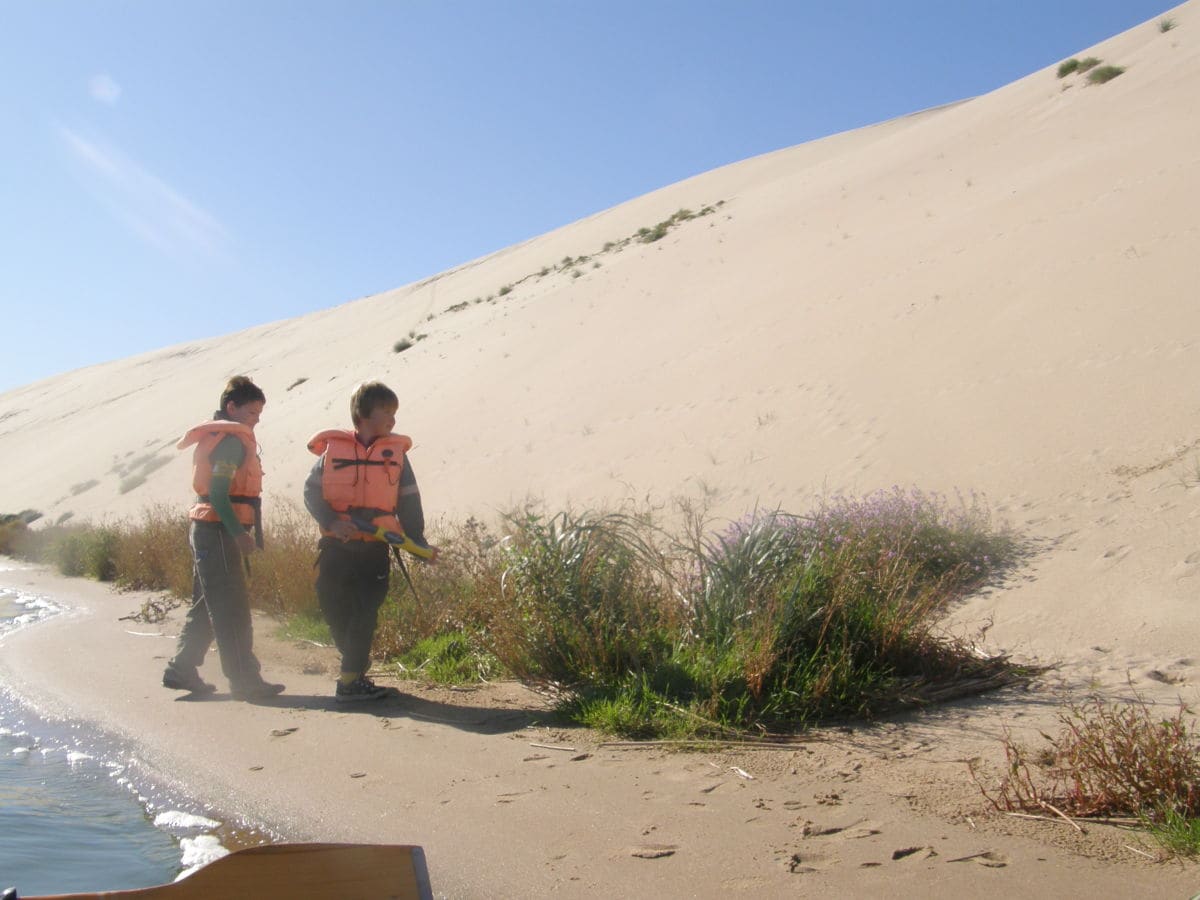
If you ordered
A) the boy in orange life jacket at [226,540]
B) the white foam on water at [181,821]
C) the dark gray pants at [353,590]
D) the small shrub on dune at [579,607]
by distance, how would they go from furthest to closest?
1. the boy in orange life jacket at [226,540]
2. the dark gray pants at [353,590]
3. the small shrub on dune at [579,607]
4. the white foam on water at [181,821]

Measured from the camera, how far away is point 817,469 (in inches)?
383

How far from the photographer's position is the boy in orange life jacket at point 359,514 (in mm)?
5086

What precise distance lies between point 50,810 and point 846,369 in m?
10.0

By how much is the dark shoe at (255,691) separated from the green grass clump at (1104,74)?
23.4 meters

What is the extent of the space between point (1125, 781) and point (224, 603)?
176 inches

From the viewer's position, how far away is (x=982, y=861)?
288 cm

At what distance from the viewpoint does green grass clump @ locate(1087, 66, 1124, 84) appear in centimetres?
2256

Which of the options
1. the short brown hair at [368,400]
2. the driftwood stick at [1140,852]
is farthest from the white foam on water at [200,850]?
the driftwood stick at [1140,852]

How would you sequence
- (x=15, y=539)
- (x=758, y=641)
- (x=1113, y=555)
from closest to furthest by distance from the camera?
(x=758, y=641) < (x=1113, y=555) < (x=15, y=539)

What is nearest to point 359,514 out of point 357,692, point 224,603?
point 357,692

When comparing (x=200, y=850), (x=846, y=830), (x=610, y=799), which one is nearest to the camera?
(x=846, y=830)

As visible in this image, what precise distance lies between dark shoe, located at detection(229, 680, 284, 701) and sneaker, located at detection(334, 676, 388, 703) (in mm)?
483

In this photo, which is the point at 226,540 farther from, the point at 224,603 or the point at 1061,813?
the point at 1061,813

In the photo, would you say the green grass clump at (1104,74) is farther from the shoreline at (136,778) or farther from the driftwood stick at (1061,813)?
the shoreline at (136,778)
